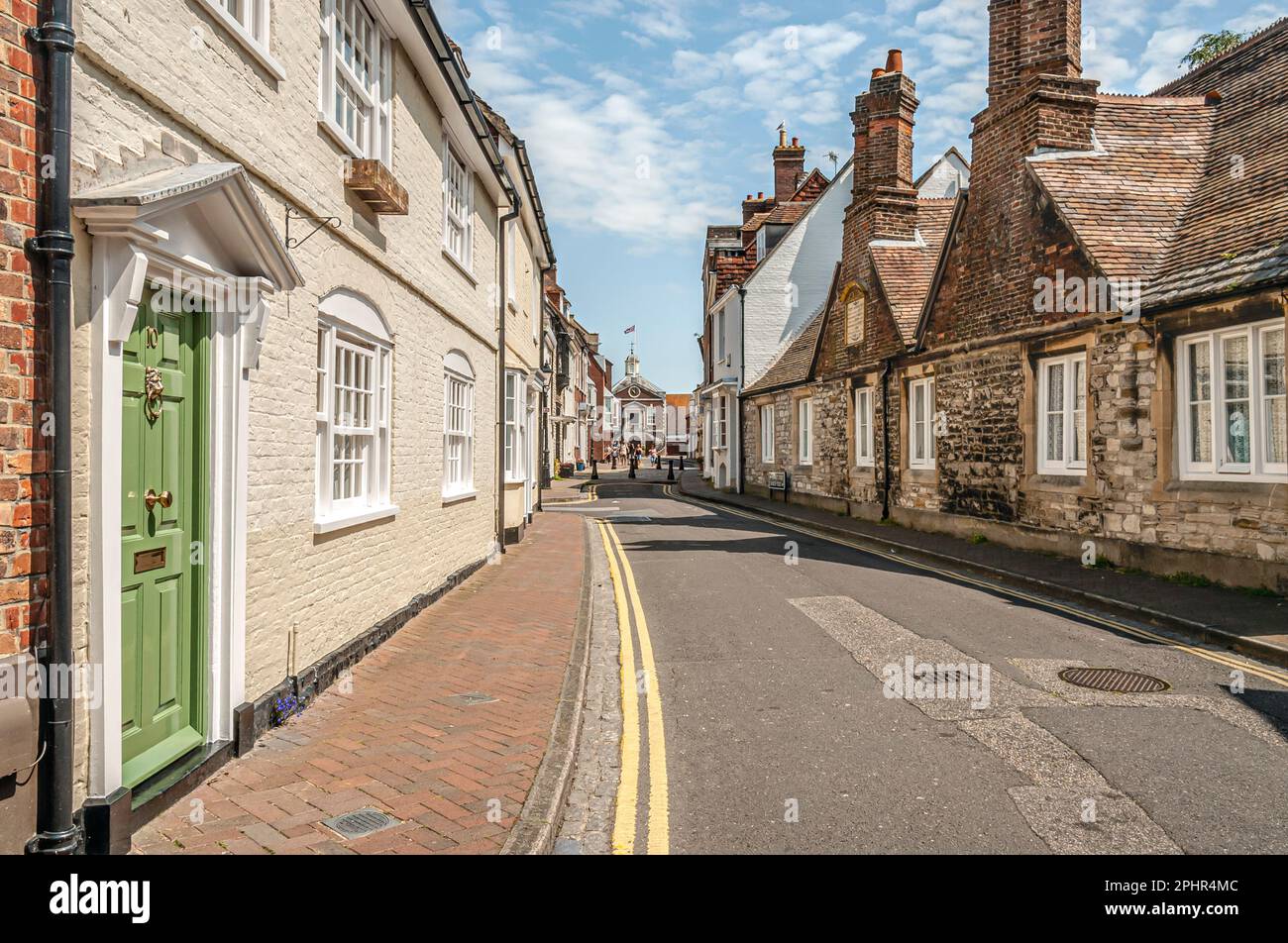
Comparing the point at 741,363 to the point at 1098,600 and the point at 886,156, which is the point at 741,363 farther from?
the point at 1098,600

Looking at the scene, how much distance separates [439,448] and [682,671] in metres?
4.70

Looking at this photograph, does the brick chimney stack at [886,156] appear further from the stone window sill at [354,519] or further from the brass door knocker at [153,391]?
the brass door knocker at [153,391]

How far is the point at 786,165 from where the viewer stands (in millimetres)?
39594

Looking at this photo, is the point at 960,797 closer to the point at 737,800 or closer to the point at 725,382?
the point at 737,800

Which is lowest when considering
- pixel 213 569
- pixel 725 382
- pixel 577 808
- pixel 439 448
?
pixel 577 808

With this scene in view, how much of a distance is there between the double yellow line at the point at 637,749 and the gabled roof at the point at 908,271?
42.0ft

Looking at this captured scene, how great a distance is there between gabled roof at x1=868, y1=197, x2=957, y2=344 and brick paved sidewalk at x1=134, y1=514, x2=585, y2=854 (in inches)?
569

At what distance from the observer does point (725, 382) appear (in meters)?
34.4

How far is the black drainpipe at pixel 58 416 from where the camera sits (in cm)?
352

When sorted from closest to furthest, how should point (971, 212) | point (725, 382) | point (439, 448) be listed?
point (439, 448), point (971, 212), point (725, 382)

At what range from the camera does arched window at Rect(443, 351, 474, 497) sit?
11.1 metres

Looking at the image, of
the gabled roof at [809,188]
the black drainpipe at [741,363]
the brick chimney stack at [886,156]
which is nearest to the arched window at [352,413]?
the brick chimney stack at [886,156]
